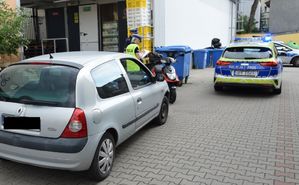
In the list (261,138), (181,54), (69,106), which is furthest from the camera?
(181,54)

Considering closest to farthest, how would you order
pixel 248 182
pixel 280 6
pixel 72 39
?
pixel 248 182, pixel 72 39, pixel 280 6

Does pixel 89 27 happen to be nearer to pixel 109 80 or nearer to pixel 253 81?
pixel 253 81

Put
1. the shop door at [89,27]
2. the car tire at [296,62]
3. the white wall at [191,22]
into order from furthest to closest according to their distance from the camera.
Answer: the car tire at [296,62], the shop door at [89,27], the white wall at [191,22]

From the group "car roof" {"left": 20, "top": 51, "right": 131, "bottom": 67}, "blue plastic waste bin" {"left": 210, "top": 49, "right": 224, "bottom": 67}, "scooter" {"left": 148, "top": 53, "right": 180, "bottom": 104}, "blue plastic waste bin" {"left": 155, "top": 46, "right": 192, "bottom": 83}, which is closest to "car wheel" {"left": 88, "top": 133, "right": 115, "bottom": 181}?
"car roof" {"left": 20, "top": 51, "right": 131, "bottom": 67}

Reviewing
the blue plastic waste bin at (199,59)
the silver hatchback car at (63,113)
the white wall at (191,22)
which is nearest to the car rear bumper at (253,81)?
the white wall at (191,22)

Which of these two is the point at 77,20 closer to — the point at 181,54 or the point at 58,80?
the point at 181,54

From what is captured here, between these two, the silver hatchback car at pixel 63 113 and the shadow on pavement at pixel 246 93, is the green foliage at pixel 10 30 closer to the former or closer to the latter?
the silver hatchback car at pixel 63 113

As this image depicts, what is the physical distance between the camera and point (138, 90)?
5066 mm

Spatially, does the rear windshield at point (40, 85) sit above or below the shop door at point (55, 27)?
below

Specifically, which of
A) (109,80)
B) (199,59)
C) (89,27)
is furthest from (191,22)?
(109,80)

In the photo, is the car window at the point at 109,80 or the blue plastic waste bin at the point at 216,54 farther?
the blue plastic waste bin at the point at 216,54

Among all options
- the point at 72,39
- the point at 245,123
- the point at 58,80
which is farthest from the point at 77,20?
the point at 58,80

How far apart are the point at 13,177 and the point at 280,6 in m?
36.7

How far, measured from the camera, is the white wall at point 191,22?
43.9 ft
